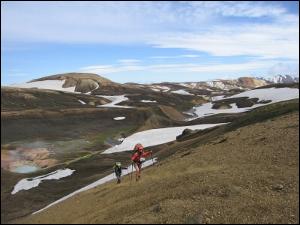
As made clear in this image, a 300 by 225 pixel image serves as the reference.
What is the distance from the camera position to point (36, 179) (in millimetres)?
51875

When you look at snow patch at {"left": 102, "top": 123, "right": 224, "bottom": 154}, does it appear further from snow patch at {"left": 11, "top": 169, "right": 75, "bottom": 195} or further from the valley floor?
the valley floor

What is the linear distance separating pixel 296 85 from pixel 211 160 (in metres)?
123

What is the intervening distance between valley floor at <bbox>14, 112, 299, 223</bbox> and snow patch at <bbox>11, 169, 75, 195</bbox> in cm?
1907

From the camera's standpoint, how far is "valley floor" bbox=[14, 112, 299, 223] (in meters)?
19.1

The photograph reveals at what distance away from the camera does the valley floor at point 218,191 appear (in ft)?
62.6

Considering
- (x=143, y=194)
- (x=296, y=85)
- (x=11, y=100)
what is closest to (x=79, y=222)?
(x=143, y=194)

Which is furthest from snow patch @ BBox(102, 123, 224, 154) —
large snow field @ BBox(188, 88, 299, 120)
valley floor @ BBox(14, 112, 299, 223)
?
large snow field @ BBox(188, 88, 299, 120)

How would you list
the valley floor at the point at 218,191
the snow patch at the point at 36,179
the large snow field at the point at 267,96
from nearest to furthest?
the valley floor at the point at 218,191 < the snow patch at the point at 36,179 < the large snow field at the point at 267,96

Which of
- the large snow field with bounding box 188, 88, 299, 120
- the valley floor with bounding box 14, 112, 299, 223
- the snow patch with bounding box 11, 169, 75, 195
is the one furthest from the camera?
the large snow field with bounding box 188, 88, 299, 120

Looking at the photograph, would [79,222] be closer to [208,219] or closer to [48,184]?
[208,219]

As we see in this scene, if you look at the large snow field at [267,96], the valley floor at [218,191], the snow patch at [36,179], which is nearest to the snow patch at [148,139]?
the snow patch at [36,179]

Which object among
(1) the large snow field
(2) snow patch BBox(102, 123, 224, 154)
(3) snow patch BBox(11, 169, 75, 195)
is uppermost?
(1) the large snow field

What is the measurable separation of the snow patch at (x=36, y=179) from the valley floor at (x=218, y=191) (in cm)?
1907

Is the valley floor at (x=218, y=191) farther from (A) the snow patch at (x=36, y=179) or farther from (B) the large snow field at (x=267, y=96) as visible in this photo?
(B) the large snow field at (x=267, y=96)
